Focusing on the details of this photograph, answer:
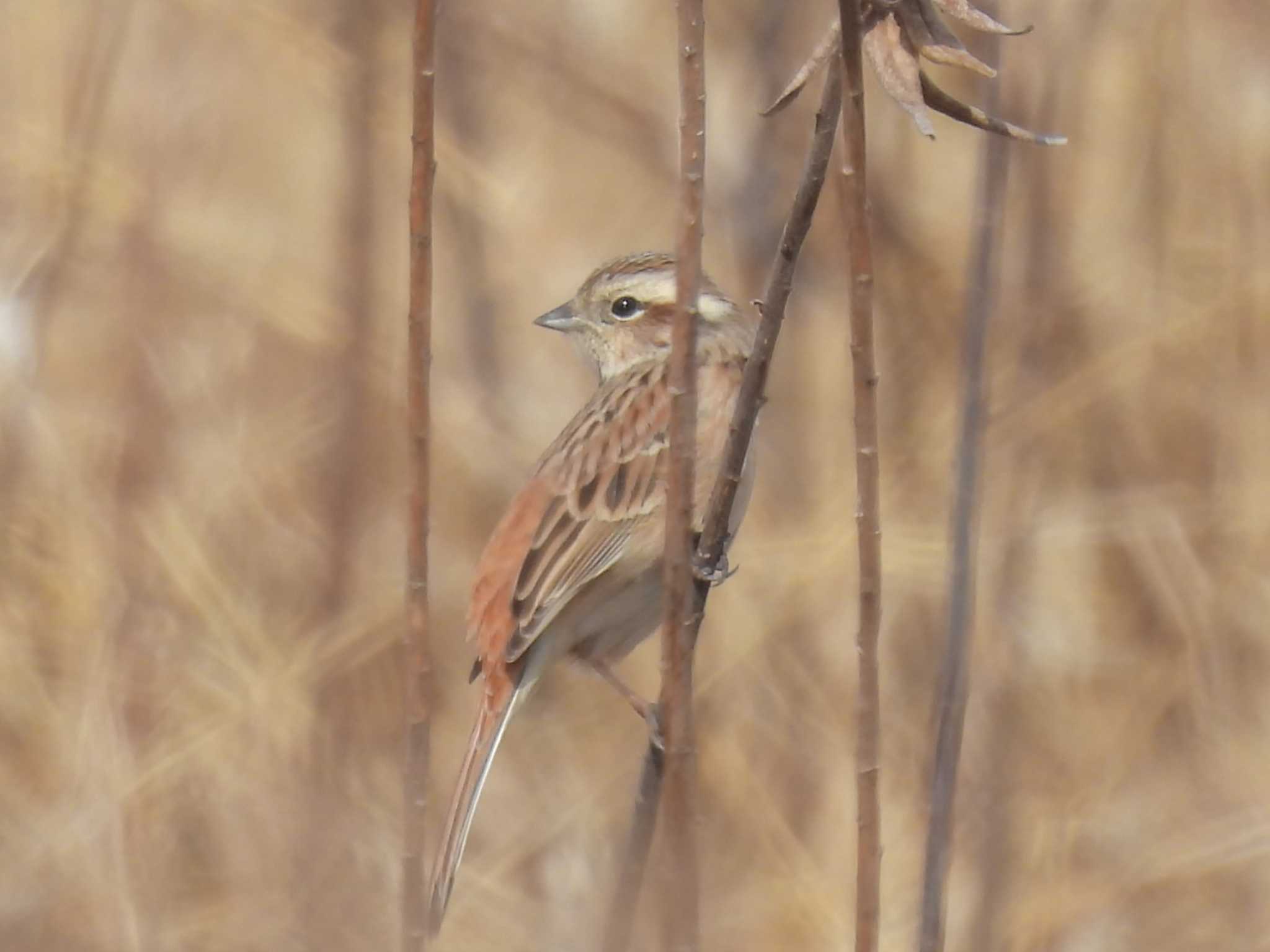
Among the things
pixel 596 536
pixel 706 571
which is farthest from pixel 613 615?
pixel 706 571

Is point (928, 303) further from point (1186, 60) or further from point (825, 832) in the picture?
point (825, 832)

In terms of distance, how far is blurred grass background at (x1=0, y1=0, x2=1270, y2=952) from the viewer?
534cm

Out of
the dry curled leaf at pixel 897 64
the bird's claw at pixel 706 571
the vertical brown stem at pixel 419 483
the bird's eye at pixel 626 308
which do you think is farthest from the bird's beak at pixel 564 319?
the dry curled leaf at pixel 897 64

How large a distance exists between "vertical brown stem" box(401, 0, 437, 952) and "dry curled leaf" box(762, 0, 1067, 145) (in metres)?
0.38

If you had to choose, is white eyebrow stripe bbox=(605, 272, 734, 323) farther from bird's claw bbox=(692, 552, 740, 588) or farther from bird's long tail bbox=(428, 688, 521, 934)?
bird's claw bbox=(692, 552, 740, 588)

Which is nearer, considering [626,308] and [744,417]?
[744,417]

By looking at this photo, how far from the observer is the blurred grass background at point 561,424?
5.34m

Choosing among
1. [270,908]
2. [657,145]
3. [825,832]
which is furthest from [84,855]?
[657,145]

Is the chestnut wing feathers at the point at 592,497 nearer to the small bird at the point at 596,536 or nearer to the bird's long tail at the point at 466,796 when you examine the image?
the small bird at the point at 596,536

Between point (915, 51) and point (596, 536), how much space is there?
1.95 meters

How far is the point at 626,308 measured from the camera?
419cm

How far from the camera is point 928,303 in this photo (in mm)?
5977

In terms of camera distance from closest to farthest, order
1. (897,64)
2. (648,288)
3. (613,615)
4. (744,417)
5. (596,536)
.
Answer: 1. (897,64)
2. (744,417)
3. (596,536)
4. (613,615)
5. (648,288)

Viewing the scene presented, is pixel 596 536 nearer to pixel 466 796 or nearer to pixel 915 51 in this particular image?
pixel 466 796
